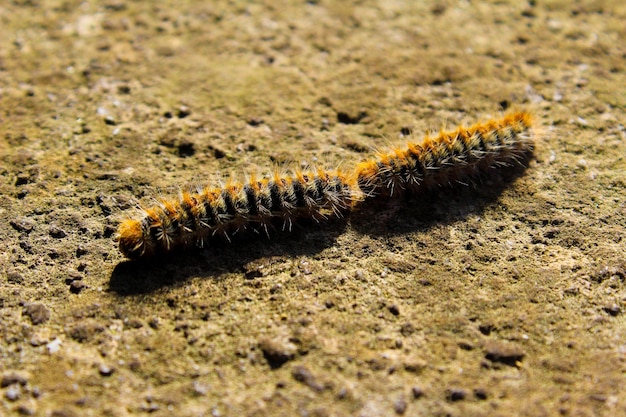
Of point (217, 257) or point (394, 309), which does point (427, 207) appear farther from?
point (217, 257)

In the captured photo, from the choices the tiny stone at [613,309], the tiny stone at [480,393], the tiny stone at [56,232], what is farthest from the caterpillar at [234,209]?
the tiny stone at [613,309]

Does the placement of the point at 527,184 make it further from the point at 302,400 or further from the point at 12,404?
the point at 12,404

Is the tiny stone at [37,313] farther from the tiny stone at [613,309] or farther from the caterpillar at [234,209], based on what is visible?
the tiny stone at [613,309]

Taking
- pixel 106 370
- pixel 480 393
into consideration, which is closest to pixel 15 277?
pixel 106 370

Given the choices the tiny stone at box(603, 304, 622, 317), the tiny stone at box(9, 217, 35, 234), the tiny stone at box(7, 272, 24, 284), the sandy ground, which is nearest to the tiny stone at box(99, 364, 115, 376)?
the sandy ground

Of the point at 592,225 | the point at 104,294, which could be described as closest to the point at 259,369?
the point at 104,294

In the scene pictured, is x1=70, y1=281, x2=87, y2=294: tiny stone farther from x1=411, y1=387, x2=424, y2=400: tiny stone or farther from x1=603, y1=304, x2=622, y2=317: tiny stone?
x1=603, y1=304, x2=622, y2=317: tiny stone
